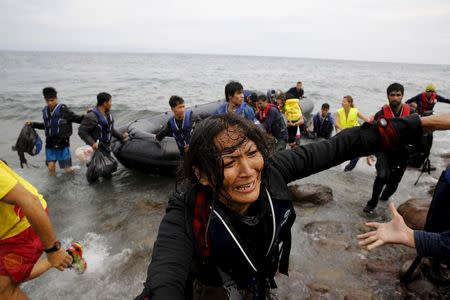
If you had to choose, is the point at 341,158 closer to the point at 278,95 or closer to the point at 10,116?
the point at 278,95

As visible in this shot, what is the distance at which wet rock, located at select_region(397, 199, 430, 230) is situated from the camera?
158 inches

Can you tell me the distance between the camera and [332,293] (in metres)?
2.99

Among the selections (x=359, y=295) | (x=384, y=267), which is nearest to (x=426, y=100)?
(x=384, y=267)

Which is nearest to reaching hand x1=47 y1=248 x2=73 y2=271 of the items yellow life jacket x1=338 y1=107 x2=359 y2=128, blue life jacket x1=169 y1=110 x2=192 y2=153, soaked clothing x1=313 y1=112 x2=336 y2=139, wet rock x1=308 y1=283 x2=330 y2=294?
wet rock x1=308 y1=283 x2=330 y2=294

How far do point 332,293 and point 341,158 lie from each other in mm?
1752

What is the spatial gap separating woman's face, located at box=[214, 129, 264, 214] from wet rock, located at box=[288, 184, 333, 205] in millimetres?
3987

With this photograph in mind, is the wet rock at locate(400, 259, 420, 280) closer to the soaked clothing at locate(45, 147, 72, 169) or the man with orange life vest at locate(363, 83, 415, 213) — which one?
the man with orange life vest at locate(363, 83, 415, 213)

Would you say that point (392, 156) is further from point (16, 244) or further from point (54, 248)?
point (16, 244)

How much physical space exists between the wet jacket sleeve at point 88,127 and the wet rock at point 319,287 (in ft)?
15.3

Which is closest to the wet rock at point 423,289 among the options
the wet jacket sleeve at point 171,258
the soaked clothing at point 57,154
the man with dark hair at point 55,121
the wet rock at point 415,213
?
the wet rock at point 415,213

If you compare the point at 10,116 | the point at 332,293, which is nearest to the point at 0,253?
the point at 332,293

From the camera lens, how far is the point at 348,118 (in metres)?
6.88

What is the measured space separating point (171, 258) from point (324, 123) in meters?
9.14

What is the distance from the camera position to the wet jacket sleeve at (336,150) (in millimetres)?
1931
